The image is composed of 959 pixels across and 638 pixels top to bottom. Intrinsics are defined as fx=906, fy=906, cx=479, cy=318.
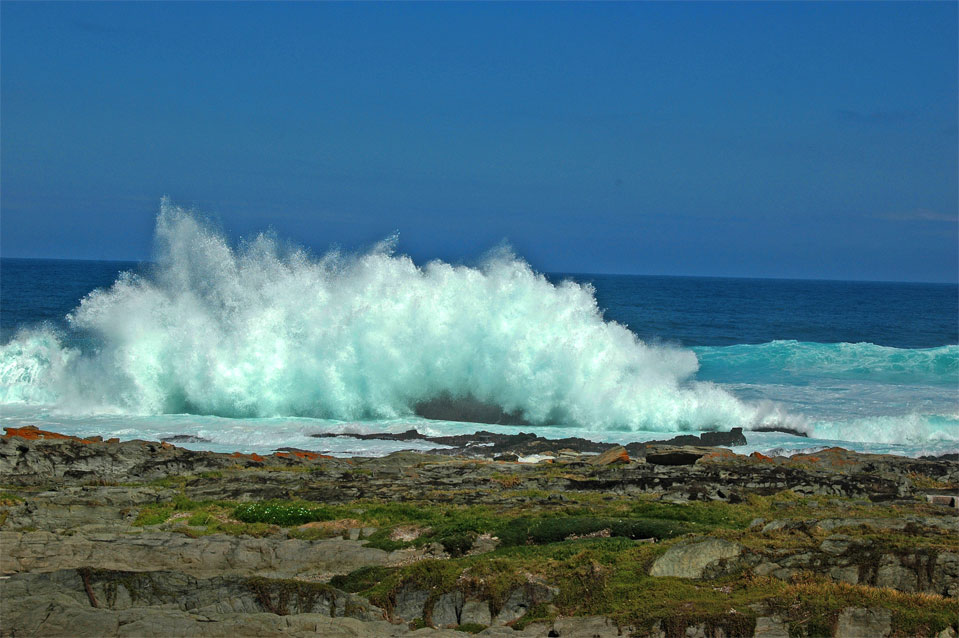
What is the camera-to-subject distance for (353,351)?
38750 mm

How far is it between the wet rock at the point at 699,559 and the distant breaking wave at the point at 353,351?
952 inches

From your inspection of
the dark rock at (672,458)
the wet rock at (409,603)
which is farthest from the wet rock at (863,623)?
the dark rock at (672,458)

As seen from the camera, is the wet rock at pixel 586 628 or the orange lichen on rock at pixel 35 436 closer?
the wet rock at pixel 586 628

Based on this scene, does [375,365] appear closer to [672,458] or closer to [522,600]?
[672,458]

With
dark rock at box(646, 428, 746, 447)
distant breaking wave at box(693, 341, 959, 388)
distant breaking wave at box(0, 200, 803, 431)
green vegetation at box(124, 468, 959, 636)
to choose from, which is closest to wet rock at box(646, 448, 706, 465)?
green vegetation at box(124, 468, 959, 636)

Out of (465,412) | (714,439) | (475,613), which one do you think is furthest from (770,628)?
(465,412)

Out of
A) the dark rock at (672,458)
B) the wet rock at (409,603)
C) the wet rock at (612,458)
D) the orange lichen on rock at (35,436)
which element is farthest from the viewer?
the dark rock at (672,458)

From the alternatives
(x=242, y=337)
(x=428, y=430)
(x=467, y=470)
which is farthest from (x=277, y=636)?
(x=242, y=337)

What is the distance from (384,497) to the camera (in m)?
19.8

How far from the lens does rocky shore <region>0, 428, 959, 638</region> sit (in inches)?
404

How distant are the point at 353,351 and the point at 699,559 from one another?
2797cm

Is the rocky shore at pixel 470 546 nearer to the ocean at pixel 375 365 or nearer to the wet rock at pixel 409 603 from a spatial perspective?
the wet rock at pixel 409 603

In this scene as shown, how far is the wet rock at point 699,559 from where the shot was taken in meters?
11.9

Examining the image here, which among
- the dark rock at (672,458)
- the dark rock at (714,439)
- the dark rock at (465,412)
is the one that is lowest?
the dark rock at (672,458)
